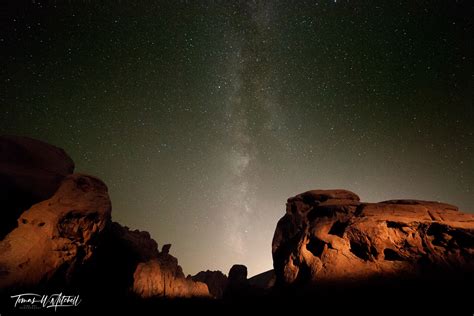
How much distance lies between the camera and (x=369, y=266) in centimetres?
1150

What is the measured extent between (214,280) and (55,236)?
67.1ft

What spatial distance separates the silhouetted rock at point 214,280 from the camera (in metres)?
24.7

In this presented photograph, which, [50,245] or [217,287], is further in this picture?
[217,287]

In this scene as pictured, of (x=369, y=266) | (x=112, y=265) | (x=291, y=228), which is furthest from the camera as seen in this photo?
(x=291, y=228)

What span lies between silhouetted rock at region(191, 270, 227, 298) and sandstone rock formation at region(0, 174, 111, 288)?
17.7 m

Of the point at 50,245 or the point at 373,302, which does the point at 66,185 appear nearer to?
the point at 50,245

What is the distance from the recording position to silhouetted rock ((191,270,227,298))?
24.7m

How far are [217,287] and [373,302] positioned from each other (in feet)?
65.3

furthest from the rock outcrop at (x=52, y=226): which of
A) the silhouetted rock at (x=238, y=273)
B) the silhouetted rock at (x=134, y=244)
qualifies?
the silhouetted rock at (x=238, y=273)

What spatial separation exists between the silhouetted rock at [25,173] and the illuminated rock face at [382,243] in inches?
560

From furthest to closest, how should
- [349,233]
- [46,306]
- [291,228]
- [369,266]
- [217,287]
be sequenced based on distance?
[217,287]
[291,228]
[349,233]
[369,266]
[46,306]

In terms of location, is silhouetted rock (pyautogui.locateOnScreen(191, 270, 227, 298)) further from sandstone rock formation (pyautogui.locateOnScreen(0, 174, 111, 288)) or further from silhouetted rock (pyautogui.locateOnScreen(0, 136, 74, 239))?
silhouetted rock (pyautogui.locateOnScreen(0, 136, 74, 239))

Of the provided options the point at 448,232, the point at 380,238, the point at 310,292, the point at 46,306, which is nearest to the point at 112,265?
the point at 46,306

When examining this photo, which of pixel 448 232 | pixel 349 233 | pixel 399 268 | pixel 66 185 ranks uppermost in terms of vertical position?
pixel 66 185
